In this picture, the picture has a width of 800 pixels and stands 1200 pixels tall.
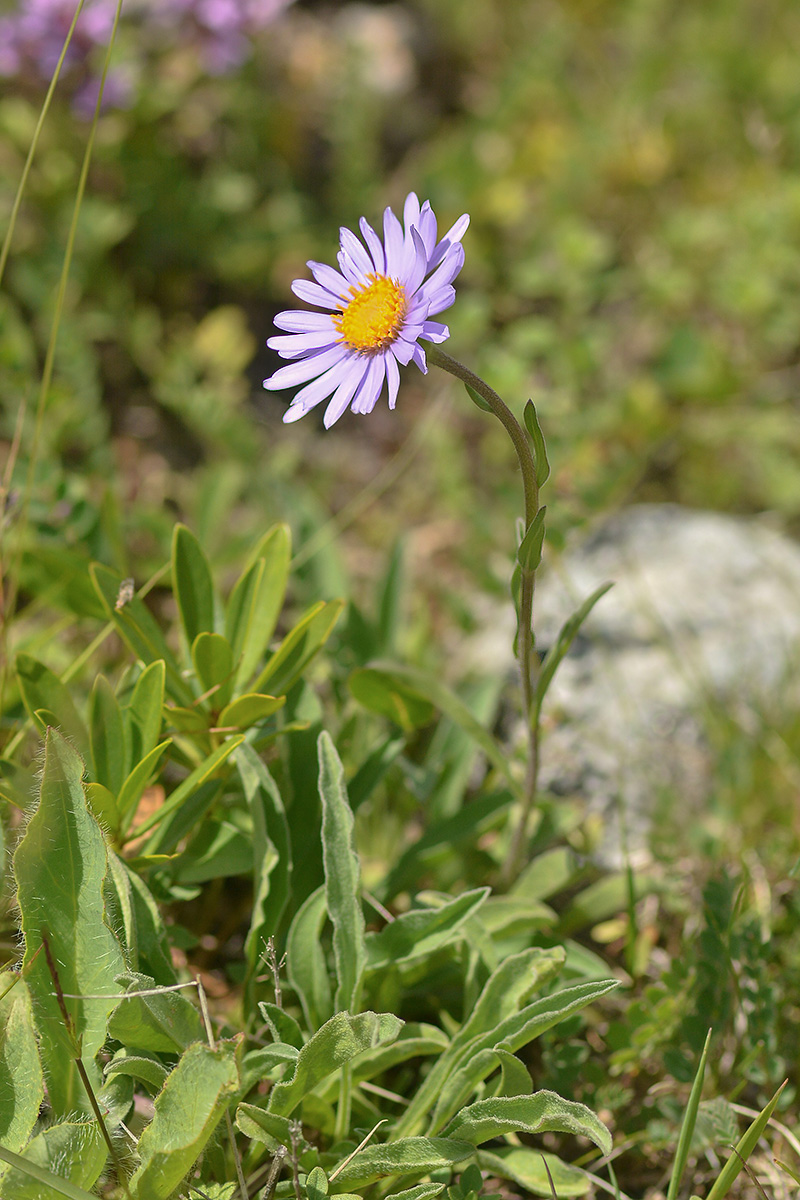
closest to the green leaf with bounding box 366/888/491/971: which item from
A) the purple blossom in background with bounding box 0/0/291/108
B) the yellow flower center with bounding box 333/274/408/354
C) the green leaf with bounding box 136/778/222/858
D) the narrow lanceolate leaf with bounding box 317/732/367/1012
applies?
the narrow lanceolate leaf with bounding box 317/732/367/1012

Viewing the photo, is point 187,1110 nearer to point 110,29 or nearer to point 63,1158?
point 63,1158

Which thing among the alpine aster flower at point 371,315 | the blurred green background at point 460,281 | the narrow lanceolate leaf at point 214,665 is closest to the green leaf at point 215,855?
the narrow lanceolate leaf at point 214,665

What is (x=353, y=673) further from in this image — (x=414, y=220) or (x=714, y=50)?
(x=714, y=50)

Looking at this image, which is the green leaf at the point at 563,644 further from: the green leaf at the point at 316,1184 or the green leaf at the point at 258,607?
the green leaf at the point at 316,1184

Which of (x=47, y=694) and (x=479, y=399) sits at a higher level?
(x=479, y=399)

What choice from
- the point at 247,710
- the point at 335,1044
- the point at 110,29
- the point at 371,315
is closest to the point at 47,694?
the point at 247,710

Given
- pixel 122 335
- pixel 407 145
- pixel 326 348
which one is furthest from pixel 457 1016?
pixel 407 145
